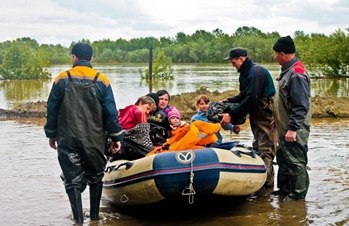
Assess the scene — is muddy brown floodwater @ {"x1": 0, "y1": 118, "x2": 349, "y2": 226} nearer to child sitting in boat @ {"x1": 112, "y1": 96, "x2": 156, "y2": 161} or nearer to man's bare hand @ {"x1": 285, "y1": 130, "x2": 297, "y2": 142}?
child sitting in boat @ {"x1": 112, "y1": 96, "x2": 156, "y2": 161}

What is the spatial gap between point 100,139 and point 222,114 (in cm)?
201

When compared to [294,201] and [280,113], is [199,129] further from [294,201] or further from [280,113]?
[294,201]

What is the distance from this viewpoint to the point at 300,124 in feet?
19.3

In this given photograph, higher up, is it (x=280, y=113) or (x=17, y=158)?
(x=280, y=113)

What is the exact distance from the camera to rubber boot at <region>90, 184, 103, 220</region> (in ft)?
18.5

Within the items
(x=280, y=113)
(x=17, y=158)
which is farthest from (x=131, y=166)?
(x=17, y=158)

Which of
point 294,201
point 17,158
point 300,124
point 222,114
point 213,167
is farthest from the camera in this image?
point 17,158

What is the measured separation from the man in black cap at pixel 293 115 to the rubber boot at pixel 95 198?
2160mm

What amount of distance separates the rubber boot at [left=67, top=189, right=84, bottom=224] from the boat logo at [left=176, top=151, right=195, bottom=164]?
3.61 feet

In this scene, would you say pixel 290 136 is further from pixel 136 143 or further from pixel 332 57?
pixel 332 57

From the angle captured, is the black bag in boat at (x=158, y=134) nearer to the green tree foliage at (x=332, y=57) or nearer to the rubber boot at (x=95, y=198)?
the rubber boot at (x=95, y=198)

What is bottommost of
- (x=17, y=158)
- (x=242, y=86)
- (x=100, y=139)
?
(x=17, y=158)

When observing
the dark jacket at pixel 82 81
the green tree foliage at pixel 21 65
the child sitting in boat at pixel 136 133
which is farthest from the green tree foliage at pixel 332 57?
the dark jacket at pixel 82 81

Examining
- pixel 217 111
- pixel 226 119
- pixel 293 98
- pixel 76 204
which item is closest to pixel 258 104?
pixel 226 119
